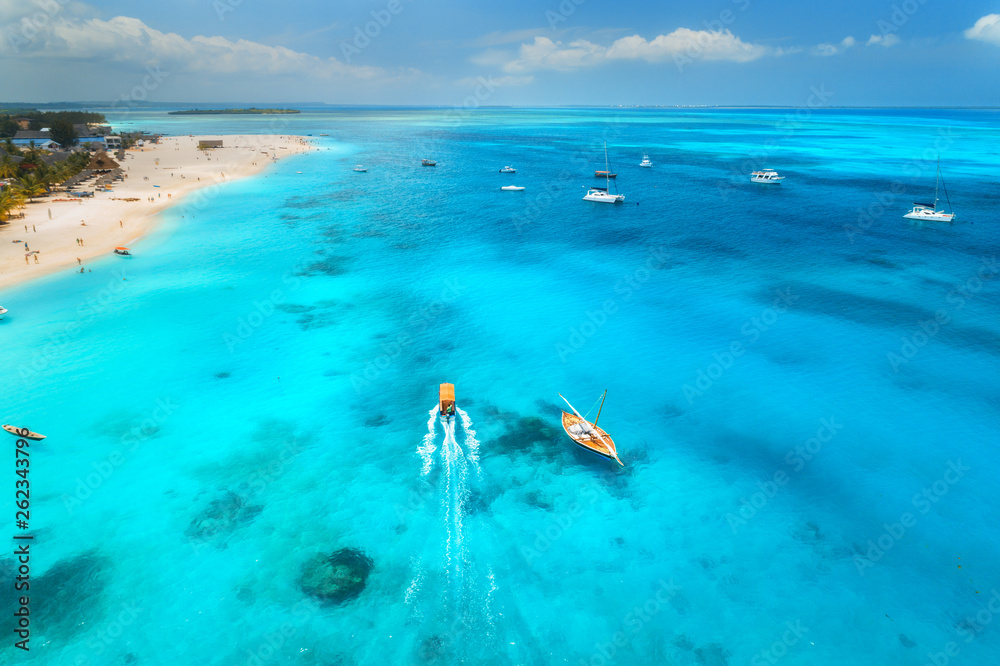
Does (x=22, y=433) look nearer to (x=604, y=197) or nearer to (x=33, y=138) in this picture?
(x=604, y=197)

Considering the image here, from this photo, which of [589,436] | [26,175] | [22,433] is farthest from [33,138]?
[589,436]

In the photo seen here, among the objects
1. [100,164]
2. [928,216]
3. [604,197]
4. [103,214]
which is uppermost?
[100,164]

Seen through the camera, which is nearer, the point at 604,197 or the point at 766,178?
the point at 604,197

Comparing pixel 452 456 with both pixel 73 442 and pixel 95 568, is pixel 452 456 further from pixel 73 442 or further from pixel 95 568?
pixel 73 442

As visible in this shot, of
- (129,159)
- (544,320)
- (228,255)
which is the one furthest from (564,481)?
A: (129,159)

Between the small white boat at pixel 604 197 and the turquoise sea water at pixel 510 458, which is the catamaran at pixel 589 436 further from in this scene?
the small white boat at pixel 604 197

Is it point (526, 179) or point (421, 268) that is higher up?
point (526, 179)
